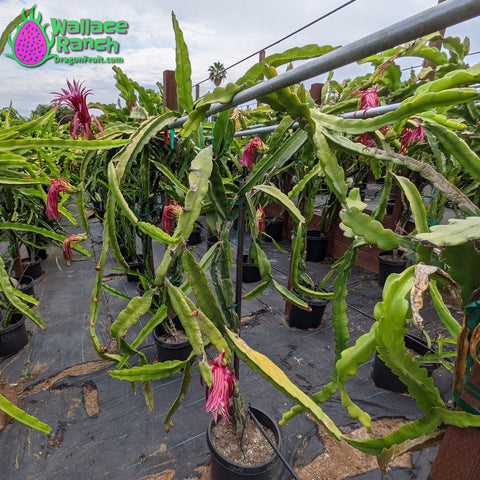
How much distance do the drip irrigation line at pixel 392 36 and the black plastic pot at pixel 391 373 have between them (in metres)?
1.20

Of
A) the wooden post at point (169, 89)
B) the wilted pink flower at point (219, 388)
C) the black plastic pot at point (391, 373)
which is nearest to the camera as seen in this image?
the wilted pink flower at point (219, 388)

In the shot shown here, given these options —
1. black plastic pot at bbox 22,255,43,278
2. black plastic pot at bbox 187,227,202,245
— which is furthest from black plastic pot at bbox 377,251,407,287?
black plastic pot at bbox 22,255,43,278

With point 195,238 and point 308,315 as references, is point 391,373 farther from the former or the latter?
point 195,238

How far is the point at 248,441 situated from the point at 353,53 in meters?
0.98

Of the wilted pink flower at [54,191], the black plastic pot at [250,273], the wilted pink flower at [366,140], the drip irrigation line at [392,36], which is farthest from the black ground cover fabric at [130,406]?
the drip irrigation line at [392,36]

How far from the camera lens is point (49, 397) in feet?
3.94

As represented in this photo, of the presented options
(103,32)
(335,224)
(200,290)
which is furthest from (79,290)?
(103,32)

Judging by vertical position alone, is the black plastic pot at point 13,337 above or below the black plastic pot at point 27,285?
below

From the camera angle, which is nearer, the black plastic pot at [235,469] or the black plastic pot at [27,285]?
the black plastic pot at [235,469]

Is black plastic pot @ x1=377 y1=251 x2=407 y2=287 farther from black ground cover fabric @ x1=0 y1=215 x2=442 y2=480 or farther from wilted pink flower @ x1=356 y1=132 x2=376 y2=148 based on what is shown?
wilted pink flower @ x1=356 y1=132 x2=376 y2=148

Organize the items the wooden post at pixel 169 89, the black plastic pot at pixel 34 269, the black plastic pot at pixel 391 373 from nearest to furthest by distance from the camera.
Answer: the wooden post at pixel 169 89 → the black plastic pot at pixel 391 373 → the black plastic pot at pixel 34 269

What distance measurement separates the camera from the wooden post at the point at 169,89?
110 centimetres

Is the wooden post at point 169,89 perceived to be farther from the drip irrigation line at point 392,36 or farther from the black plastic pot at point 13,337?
the black plastic pot at point 13,337

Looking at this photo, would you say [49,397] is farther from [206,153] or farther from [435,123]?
[435,123]
